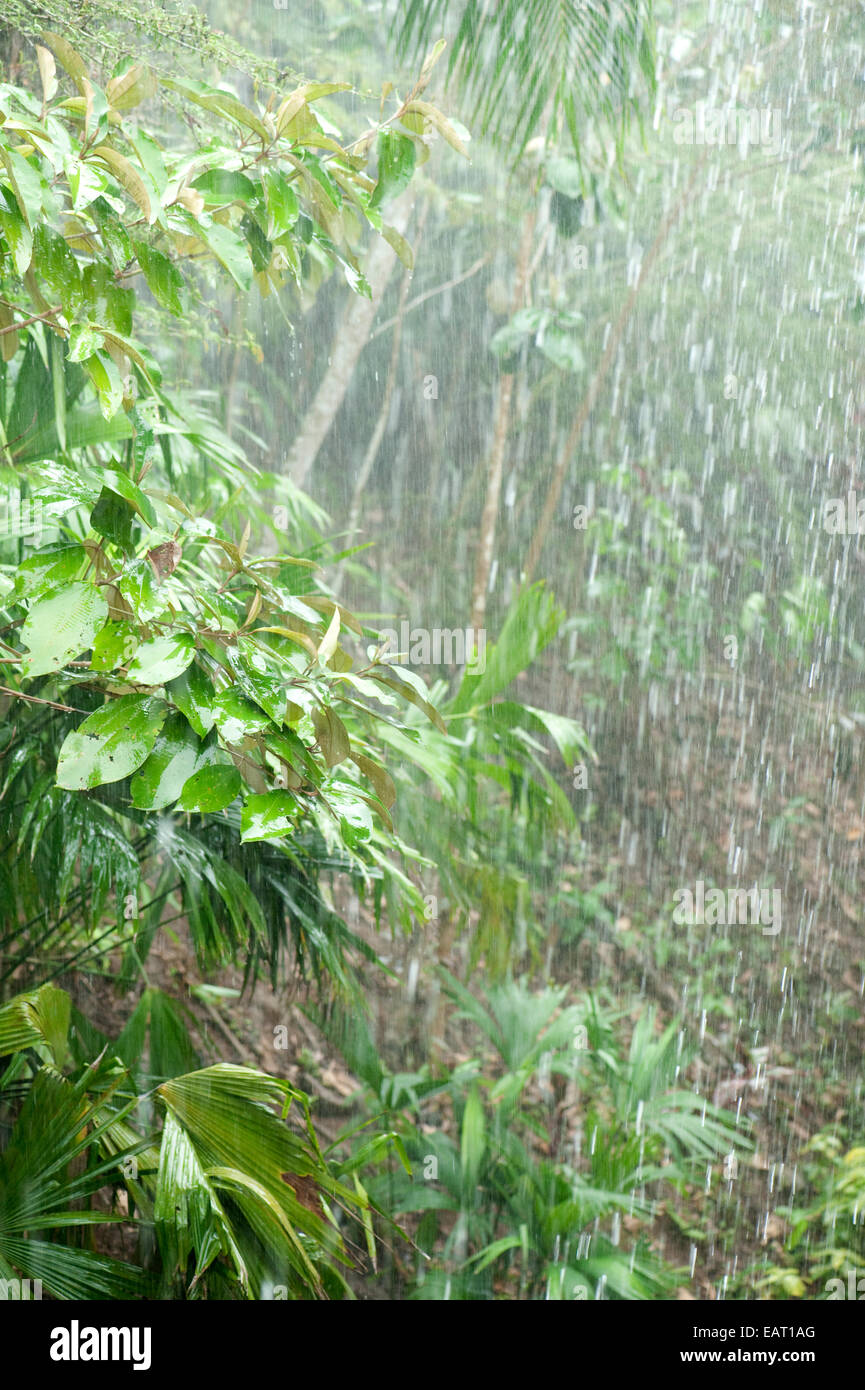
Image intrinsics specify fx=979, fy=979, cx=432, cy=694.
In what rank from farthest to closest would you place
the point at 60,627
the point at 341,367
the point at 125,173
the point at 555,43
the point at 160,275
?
the point at 341,367, the point at 555,43, the point at 160,275, the point at 125,173, the point at 60,627

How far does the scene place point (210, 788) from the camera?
97 centimetres

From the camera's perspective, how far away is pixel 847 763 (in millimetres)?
5672

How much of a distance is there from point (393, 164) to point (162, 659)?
32.7 inches

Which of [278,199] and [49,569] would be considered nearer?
[49,569]

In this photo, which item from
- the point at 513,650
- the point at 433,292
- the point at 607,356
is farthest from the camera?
the point at 433,292

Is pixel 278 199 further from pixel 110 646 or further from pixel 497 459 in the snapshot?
pixel 497 459

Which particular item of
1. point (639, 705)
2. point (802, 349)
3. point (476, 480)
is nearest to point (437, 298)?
point (476, 480)

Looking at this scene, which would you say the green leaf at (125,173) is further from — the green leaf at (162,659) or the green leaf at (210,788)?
the green leaf at (210,788)

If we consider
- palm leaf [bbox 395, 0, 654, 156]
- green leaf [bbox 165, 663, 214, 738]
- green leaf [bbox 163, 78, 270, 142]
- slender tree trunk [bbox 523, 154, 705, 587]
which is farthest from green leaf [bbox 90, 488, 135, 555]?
slender tree trunk [bbox 523, 154, 705, 587]

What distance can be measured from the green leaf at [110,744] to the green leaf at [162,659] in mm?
47

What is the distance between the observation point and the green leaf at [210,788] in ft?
3.12

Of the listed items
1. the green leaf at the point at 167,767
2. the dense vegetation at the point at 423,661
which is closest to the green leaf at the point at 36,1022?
the dense vegetation at the point at 423,661

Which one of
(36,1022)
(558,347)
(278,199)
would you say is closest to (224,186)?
(278,199)
